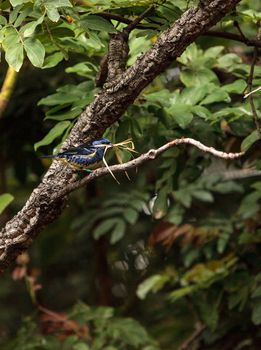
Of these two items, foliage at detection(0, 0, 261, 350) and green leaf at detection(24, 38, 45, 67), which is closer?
green leaf at detection(24, 38, 45, 67)

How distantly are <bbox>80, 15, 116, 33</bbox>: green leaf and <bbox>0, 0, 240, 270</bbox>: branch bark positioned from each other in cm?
13

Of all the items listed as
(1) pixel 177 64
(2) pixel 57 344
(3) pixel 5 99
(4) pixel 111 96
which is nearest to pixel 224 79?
(1) pixel 177 64

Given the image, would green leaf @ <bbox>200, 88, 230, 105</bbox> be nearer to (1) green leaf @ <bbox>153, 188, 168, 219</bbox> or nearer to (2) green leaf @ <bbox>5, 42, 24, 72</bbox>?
(1) green leaf @ <bbox>153, 188, 168, 219</bbox>

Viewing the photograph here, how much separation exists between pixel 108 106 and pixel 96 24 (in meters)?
0.20

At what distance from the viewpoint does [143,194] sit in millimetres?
2869

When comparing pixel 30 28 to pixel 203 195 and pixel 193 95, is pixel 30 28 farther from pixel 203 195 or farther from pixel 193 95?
pixel 203 195

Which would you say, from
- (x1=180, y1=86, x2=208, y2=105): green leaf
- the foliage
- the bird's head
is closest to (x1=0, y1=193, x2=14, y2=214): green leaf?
the foliage

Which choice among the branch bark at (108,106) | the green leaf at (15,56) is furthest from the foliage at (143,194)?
the branch bark at (108,106)

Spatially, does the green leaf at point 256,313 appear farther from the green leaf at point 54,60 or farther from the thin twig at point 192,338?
the green leaf at point 54,60

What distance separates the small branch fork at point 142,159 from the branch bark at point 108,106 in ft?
0.13

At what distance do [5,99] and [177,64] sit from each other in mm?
504

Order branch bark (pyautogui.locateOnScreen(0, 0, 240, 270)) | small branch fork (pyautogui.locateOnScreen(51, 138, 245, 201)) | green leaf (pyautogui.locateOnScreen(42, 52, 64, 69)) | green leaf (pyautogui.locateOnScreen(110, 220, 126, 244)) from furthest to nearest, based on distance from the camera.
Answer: green leaf (pyautogui.locateOnScreen(110, 220, 126, 244))
green leaf (pyautogui.locateOnScreen(42, 52, 64, 69))
branch bark (pyautogui.locateOnScreen(0, 0, 240, 270))
small branch fork (pyautogui.locateOnScreen(51, 138, 245, 201))

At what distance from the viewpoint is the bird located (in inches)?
58.6

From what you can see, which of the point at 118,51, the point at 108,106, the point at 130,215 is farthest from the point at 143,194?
the point at 108,106
